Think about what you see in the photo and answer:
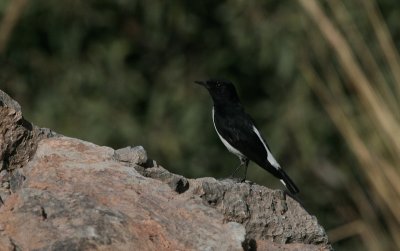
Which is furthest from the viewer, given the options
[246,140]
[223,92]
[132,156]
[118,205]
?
[223,92]

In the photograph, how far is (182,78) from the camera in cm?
1324

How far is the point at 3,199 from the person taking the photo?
4355 mm

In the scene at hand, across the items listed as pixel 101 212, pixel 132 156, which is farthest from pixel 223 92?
pixel 101 212

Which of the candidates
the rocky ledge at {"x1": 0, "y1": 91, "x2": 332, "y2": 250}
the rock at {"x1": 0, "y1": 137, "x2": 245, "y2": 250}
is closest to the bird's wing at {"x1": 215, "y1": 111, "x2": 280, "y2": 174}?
the rocky ledge at {"x1": 0, "y1": 91, "x2": 332, "y2": 250}

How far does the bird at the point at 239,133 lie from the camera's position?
757cm

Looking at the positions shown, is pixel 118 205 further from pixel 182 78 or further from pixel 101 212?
pixel 182 78

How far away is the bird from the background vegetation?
324 cm

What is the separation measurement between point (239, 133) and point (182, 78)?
556 centimetres

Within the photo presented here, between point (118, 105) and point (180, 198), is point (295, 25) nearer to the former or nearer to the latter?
point (118, 105)

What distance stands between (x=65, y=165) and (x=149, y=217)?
1.66 ft

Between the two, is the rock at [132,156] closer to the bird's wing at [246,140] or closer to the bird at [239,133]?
the bird at [239,133]

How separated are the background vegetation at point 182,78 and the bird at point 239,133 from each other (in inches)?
128

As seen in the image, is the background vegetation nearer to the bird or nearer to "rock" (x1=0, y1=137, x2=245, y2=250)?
the bird

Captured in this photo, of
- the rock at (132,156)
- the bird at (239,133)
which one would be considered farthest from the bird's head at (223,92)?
the rock at (132,156)
